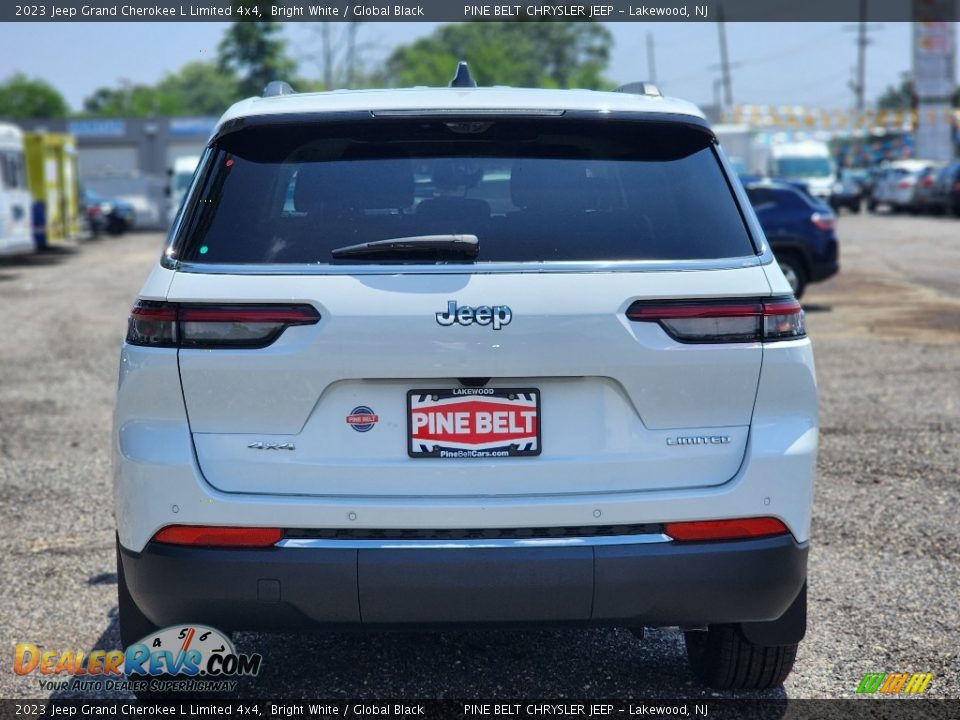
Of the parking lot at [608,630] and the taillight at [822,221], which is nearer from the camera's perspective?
the parking lot at [608,630]

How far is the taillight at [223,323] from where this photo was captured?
316cm

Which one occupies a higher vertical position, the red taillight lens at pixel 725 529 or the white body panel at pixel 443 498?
the white body panel at pixel 443 498

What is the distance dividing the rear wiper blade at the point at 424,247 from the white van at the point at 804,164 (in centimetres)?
4294

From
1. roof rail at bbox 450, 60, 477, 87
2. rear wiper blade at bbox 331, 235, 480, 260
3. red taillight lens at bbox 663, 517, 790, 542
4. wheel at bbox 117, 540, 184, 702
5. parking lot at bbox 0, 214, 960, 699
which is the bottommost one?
parking lot at bbox 0, 214, 960, 699

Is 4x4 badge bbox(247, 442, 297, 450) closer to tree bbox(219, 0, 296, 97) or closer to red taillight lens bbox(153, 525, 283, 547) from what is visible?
red taillight lens bbox(153, 525, 283, 547)

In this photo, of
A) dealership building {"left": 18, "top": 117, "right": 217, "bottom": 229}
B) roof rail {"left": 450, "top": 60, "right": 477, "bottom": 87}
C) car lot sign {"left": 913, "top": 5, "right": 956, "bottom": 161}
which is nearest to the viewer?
roof rail {"left": 450, "top": 60, "right": 477, "bottom": 87}

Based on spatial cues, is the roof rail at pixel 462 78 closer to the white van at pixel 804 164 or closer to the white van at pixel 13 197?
the white van at pixel 13 197

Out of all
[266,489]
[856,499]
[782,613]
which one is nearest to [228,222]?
[266,489]

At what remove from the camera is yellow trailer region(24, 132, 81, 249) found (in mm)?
29859

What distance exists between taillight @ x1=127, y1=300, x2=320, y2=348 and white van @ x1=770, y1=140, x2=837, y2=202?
43.1 metres

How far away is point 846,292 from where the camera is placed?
59.0ft

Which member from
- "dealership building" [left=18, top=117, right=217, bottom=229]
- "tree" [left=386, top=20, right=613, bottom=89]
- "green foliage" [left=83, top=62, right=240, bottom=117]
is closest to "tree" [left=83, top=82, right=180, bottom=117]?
"green foliage" [left=83, top=62, right=240, bottom=117]

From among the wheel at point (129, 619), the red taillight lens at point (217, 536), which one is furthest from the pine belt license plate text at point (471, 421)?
the wheel at point (129, 619)

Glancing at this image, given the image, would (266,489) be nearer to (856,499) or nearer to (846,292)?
(856,499)
